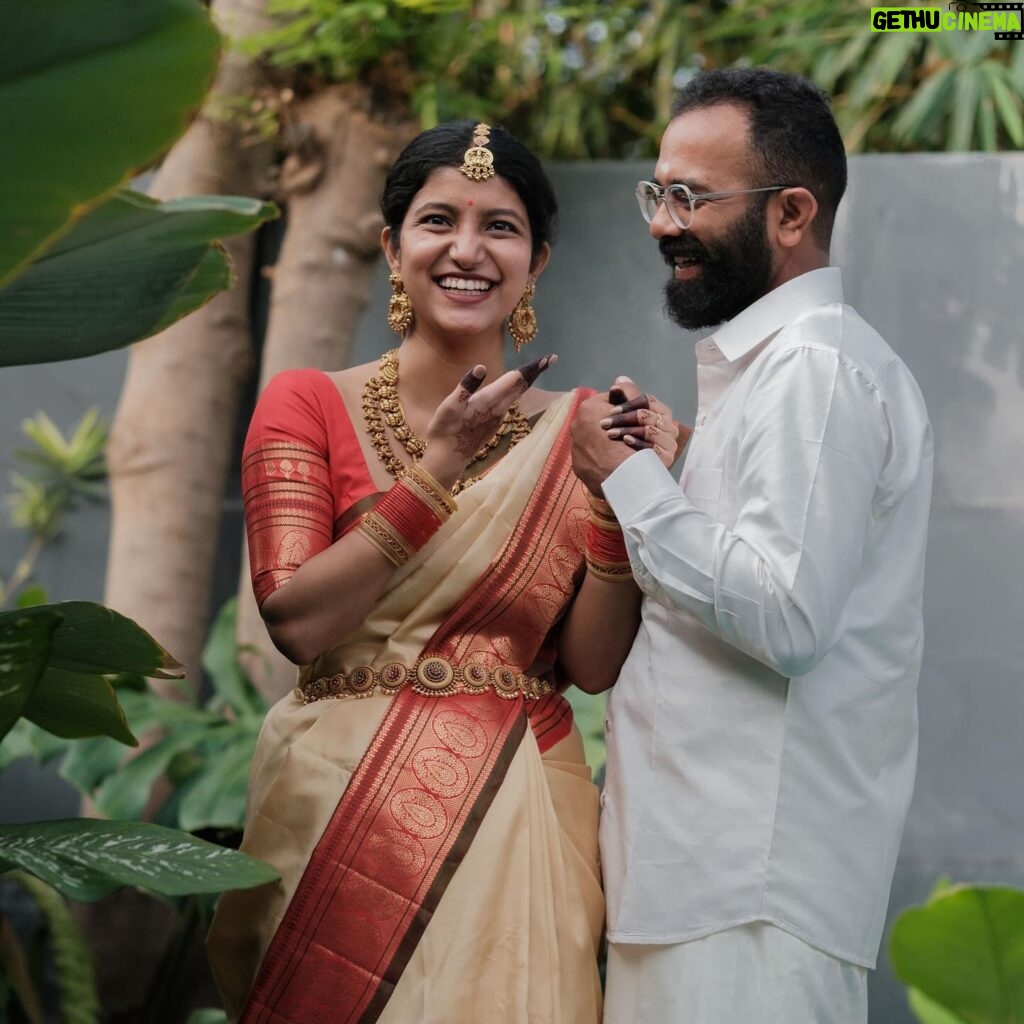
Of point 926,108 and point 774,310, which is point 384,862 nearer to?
point 774,310

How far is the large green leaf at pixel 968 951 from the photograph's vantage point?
148 cm

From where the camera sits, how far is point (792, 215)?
218 cm

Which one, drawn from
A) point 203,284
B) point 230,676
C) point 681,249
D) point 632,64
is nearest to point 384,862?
point 203,284

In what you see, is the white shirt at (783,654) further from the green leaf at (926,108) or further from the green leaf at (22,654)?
the green leaf at (926,108)

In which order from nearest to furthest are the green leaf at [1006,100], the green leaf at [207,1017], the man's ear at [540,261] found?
the man's ear at [540,261], the green leaf at [207,1017], the green leaf at [1006,100]

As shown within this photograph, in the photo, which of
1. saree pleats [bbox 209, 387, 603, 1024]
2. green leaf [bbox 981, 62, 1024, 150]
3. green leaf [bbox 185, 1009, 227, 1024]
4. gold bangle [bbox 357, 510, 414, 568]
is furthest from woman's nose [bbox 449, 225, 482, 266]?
green leaf [bbox 981, 62, 1024, 150]

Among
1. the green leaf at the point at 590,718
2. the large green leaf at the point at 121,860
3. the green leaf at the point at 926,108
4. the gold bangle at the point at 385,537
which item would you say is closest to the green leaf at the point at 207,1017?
the green leaf at the point at 590,718

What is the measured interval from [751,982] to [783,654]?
0.43 metres

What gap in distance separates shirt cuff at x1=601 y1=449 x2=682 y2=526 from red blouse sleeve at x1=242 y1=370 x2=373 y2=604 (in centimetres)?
47

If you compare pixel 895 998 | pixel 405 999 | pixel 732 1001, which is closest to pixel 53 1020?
pixel 895 998

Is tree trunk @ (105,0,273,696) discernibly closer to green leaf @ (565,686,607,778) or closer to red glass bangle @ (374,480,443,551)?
green leaf @ (565,686,607,778)

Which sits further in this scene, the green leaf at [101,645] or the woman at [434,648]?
the woman at [434,648]

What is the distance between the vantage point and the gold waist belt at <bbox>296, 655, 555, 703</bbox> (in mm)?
2264

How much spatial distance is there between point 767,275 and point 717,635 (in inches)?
21.4
